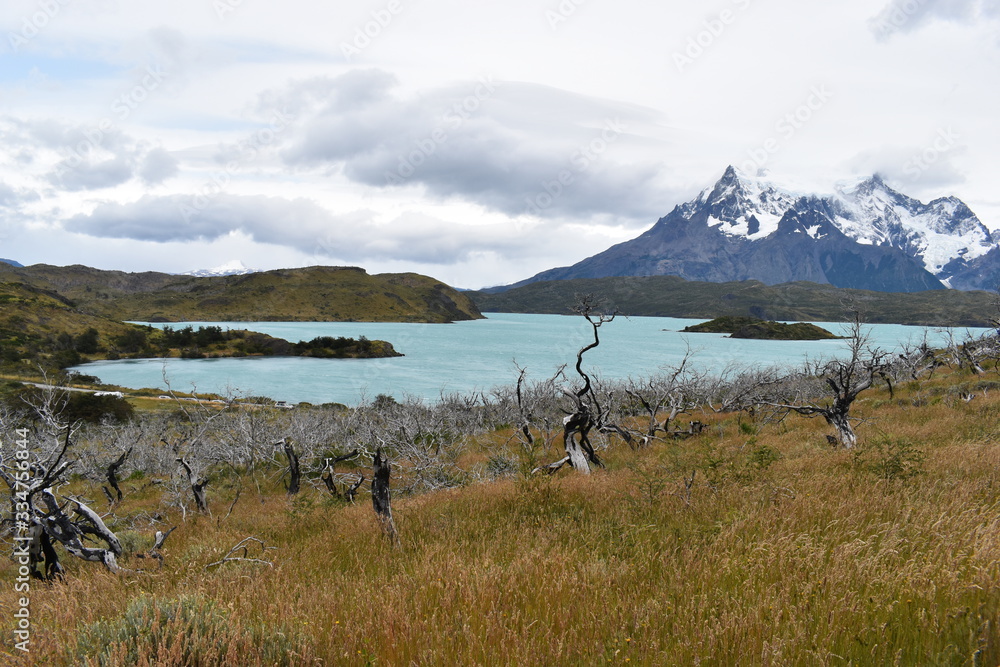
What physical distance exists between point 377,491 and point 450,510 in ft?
4.66

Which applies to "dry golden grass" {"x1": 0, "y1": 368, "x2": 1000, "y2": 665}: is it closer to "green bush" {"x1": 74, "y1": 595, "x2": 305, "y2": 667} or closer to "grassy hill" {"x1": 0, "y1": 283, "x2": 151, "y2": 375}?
"green bush" {"x1": 74, "y1": 595, "x2": 305, "y2": 667}

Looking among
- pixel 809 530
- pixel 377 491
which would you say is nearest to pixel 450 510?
pixel 377 491

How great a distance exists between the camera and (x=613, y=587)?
448 cm

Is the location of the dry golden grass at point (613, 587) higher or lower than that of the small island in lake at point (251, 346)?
higher

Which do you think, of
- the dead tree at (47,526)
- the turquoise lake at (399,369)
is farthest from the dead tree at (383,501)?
the turquoise lake at (399,369)

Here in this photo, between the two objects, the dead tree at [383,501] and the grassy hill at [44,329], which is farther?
the grassy hill at [44,329]

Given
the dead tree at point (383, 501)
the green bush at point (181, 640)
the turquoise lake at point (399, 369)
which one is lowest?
the turquoise lake at point (399, 369)

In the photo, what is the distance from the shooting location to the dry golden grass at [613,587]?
3355 mm

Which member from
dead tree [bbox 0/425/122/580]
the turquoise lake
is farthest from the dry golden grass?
the turquoise lake

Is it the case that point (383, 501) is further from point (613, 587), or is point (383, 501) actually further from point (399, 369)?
point (399, 369)

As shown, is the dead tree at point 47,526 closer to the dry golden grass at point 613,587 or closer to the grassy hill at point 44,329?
the dry golden grass at point 613,587

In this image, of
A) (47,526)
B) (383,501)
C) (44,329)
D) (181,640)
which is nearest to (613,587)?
(181,640)

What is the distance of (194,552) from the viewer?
281 inches

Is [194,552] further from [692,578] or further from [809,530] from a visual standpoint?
[809,530]
